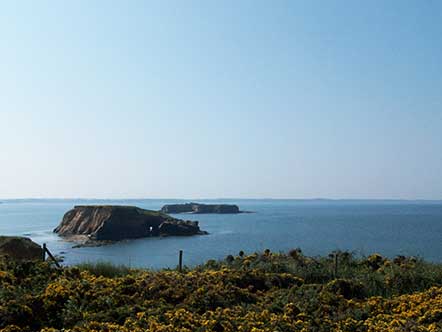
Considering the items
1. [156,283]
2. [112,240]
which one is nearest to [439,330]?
[156,283]

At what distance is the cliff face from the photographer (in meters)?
81.8

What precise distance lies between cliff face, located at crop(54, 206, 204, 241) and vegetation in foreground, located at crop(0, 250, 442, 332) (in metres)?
67.8

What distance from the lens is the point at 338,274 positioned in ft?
55.2

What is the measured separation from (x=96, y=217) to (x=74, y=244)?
40.6 ft

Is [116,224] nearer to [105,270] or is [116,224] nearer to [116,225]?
[116,225]

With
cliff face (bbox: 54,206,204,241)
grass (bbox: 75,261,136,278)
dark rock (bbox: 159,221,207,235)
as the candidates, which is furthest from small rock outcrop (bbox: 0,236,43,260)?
dark rock (bbox: 159,221,207,235)

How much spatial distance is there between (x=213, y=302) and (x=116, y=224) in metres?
73.6

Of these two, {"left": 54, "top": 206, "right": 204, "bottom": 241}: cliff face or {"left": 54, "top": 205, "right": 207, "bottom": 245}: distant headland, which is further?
{"left": 54, "top": 206, "right": 204, "bottom": 241}: cliff face

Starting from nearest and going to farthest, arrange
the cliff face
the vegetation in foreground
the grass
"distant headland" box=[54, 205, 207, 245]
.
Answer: the vegetation in foreground
the grass
"distant headland" box=[54, 205, 207, 245]
the cliff face

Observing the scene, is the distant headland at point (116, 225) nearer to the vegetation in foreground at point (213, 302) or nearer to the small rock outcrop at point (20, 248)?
the small rock outcrop at point (20, 248)

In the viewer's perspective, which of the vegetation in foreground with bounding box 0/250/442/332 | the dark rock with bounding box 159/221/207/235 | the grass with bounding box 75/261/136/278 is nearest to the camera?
the vegetation in foreground with bounding box 0/250/442/332

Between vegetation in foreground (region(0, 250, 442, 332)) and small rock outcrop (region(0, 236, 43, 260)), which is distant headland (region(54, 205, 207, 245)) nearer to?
small rock outcrop (region(0, 236, 43, 260))

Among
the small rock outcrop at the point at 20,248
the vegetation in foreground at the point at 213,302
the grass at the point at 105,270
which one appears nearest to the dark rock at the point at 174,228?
the small rock outcrop at the point at 20,248

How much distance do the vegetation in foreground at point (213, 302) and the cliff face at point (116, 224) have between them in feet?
222
